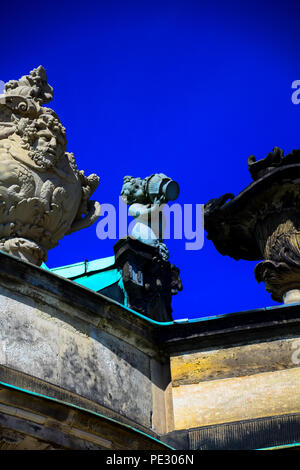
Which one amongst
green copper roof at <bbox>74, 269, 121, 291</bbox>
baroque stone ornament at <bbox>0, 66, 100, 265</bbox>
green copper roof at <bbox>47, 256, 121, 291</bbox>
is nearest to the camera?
baroque stone ornament at <bbox>0, 66, 100, 265</bbox>

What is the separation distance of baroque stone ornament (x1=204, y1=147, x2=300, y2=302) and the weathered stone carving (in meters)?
1.54

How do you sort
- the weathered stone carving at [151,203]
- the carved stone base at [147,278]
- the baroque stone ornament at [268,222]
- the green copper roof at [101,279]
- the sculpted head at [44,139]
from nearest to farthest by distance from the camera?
the baroque stone ornament at [268,222], the sculpted head at [44,139], the carved stone base at [147,278], the weathered stone carving at [151,203], the green copper roof at [101,279]

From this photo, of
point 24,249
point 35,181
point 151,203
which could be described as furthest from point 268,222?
point 24,249

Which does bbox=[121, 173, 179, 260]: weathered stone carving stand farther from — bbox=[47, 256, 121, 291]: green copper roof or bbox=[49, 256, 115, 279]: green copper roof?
bbox=[49, 256, 115, 279]: green copper roof

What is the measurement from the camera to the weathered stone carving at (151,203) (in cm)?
1402

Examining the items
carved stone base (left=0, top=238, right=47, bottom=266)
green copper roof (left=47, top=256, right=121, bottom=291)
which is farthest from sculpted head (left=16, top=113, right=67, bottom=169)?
green copper roof (left=47, top=256, right=121, bottom=291)

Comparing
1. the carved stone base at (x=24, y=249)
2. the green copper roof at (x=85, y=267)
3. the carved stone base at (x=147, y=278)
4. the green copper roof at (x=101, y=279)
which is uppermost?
the green copper roof at (x=85, y=267)

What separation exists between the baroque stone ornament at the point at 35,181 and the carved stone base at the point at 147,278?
90cm

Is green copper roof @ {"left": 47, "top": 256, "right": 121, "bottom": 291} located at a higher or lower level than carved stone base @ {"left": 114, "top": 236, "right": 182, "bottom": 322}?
higher

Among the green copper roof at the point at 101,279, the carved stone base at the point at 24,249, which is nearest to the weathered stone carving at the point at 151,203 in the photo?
the green copper roof at the point at 101,279

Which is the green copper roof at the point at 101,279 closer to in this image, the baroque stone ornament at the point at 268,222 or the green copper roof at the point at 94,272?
the green copper roof at the point at 94,272

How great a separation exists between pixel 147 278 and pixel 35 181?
8.49 ft

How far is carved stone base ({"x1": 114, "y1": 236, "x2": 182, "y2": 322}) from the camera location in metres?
13.0

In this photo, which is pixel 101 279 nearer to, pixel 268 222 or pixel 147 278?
pixel 147 278
